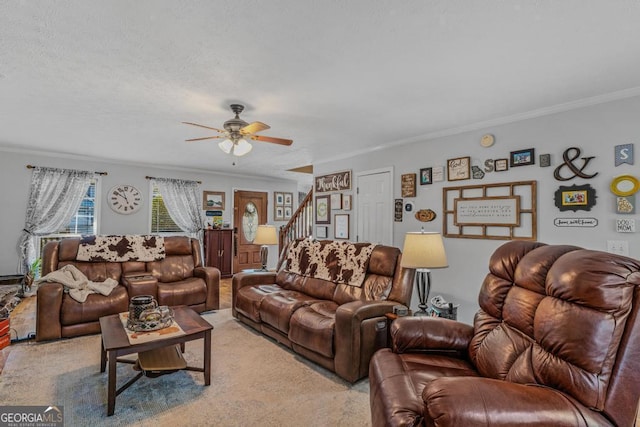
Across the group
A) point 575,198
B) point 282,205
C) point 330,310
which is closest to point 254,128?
point 330,310

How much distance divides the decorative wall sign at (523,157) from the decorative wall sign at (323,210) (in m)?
2.82

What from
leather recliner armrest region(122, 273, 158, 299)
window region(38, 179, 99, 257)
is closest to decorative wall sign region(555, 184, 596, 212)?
leather recliner armrest region(122, 273, 158, 299)

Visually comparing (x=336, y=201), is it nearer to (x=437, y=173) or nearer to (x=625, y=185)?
(x=437, y=173)

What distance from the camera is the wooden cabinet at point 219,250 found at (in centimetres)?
678

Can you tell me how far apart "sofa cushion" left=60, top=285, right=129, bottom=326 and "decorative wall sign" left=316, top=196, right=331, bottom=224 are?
3.00m

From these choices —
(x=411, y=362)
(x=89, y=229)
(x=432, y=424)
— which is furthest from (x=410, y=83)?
(x=89, y=229)

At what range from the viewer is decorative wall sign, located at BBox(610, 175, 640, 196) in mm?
2600

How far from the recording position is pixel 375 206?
15.4 feet

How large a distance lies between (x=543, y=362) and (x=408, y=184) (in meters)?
3.01

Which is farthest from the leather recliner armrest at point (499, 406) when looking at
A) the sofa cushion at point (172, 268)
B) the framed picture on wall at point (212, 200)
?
the framed picture on wall at point (212, 200)

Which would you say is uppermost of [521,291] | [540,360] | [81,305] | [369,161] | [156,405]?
[369,161]

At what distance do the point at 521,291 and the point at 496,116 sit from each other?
7.22ft

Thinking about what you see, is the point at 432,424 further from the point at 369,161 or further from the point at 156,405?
the point at 369,161

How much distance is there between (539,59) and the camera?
218 cm
